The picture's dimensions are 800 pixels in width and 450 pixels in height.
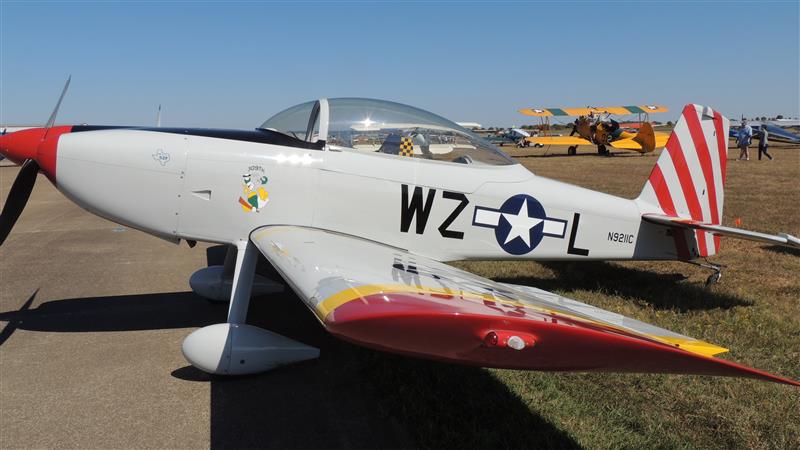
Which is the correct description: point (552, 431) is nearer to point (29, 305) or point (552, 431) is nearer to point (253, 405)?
point (253, 405)

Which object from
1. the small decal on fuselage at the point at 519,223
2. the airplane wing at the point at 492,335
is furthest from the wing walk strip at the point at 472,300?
the small decal on fuselage at the point at 519,223

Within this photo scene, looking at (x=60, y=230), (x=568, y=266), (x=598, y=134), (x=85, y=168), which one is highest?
(x=598, y=134)

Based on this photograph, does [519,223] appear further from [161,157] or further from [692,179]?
[161,157]

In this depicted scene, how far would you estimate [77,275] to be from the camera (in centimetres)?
674

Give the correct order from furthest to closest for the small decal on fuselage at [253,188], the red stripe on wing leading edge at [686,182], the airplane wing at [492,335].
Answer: the red stripe on wing leading edge at [686,182] → the small decal on fuselage at [253,188] → the airplane wing at [492,335]

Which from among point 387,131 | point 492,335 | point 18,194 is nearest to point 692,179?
point 387,131

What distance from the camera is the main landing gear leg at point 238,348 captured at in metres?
3.80

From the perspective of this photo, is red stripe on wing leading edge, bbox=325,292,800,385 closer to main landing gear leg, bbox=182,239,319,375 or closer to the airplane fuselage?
main landing gear leg, bbox=182,239,319,375

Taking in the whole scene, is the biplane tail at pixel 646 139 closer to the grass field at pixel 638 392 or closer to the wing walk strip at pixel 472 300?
the grass field at pixel 638 392

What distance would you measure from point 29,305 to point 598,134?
2899 cm

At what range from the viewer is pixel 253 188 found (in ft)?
14.4

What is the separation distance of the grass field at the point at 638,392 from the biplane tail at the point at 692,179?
609mm

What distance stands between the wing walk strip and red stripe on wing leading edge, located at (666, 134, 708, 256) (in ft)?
11.6

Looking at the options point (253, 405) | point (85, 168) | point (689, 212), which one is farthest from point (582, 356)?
point (689, 212)
